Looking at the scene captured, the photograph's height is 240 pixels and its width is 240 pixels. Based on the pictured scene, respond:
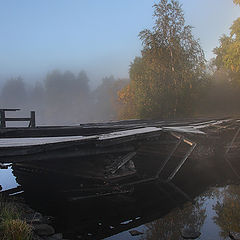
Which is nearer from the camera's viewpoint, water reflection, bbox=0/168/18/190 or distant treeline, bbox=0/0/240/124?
water reflection, bbox=0/168/18/190

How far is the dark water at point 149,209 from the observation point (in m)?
6.70

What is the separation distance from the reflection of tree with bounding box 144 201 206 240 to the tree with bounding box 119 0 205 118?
21371 millimetres

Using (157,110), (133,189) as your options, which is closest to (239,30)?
(157,110)

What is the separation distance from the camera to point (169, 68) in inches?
1166

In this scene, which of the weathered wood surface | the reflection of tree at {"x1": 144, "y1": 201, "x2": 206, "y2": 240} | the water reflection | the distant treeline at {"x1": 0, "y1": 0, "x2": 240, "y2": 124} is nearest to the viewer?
the reflection of tree at {"x1": 144, "y1": 201, "x2": 206, "y2": 240}

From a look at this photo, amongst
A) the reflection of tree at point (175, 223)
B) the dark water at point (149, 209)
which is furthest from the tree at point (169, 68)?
the reflection of tree at point (175, 223)

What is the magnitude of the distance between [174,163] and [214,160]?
8.69ft

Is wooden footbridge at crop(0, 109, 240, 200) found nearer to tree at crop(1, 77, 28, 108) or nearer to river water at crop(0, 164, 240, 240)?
river water at crop(0, 164, 240, 240)

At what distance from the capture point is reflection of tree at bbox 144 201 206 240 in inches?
249

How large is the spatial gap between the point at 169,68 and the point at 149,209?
2354 cm

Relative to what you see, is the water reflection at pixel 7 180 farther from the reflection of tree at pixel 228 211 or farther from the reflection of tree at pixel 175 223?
the reflection of tree at pixel 228 211

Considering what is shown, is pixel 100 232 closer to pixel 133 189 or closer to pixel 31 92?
pixel 133 189

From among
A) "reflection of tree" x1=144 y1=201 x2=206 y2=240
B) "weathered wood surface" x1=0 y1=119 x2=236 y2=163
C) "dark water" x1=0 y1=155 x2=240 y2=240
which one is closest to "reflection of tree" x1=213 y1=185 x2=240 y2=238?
"dark water" x1=0 y1=155 x2=240 y2=240

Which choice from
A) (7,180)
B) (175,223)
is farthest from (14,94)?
(175,223)
